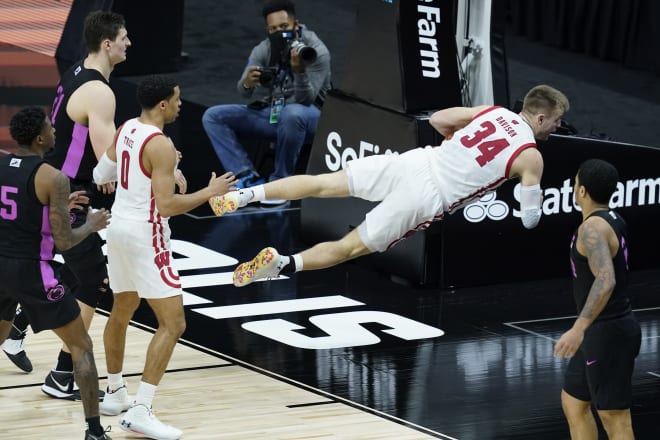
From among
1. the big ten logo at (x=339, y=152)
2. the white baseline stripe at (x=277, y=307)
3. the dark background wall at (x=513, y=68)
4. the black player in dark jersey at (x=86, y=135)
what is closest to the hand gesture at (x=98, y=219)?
the black player in dark jersey at (x=86, y=135)

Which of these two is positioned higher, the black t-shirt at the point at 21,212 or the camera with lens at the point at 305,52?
the camera with lens at the point at 305,52

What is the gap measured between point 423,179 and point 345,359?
132 cm

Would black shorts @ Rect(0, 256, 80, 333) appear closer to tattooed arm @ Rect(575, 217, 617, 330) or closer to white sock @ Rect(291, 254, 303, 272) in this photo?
white sock @ Rect(291, 254, 303, 272)

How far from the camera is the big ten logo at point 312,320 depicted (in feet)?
30.8

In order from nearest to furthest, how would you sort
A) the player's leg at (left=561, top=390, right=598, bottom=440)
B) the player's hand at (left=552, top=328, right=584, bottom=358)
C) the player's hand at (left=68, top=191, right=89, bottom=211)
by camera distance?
the player's hand at (left=552, top=328, right=584, bottom=358), the player's leg at (left=561, top=390, right=598, bottom=440), the player's hand at (left=68, top=191, right=89, bottom=211)

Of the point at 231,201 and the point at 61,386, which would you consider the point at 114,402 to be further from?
the point at 231,201

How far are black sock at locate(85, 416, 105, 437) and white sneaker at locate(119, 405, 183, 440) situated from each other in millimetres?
321

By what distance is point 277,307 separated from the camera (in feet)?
33.1

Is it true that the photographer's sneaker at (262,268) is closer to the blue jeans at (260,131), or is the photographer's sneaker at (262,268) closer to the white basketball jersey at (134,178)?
the white basketball jersey at (134,178)

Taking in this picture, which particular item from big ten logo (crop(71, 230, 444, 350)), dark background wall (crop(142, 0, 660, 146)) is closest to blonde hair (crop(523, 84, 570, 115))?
big ten logo (crop(71, 230, 444, 350))

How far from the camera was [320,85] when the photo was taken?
12.7 metres

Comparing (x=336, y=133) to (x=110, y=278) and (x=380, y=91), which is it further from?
(x=110, y=278)

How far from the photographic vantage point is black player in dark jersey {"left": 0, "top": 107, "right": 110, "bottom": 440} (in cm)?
696

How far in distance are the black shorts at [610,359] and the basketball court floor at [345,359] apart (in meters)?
1.12
